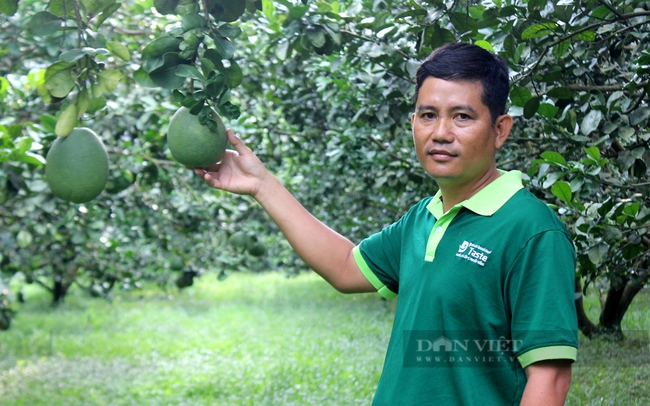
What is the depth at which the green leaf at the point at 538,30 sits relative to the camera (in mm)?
1727

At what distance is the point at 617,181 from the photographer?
2.10m

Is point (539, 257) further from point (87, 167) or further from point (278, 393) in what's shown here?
point (278, 393)

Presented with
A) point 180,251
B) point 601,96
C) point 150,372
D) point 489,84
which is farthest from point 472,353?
point 150,372

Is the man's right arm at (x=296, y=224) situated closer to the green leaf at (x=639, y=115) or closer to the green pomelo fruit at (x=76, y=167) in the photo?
the green pomelo fruit at (x=76, y=167)

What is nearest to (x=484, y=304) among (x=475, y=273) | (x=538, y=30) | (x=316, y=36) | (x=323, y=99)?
(x=475, y=273)

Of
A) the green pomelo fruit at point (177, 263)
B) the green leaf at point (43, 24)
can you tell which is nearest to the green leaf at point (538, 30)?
the green leaf at point (43, 24)

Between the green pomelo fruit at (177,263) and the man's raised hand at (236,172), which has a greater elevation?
the man's raised hand at (236,172)

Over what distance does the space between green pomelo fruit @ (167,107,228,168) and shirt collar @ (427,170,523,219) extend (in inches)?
23.6

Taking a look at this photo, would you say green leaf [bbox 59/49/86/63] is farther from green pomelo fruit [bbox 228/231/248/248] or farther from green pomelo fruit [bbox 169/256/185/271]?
green pomelo fruit [bbox 169/256/185/271]

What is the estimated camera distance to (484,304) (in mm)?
1260

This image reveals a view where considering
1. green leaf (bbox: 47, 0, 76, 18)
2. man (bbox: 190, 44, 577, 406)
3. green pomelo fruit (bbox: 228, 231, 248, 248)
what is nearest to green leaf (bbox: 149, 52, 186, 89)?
green leaf (bbox: 47, 0, 76, 18)

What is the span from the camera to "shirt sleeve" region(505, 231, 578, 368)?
1.17m

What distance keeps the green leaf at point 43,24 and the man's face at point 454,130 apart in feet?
3.40

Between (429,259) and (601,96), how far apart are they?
3.27 ft
